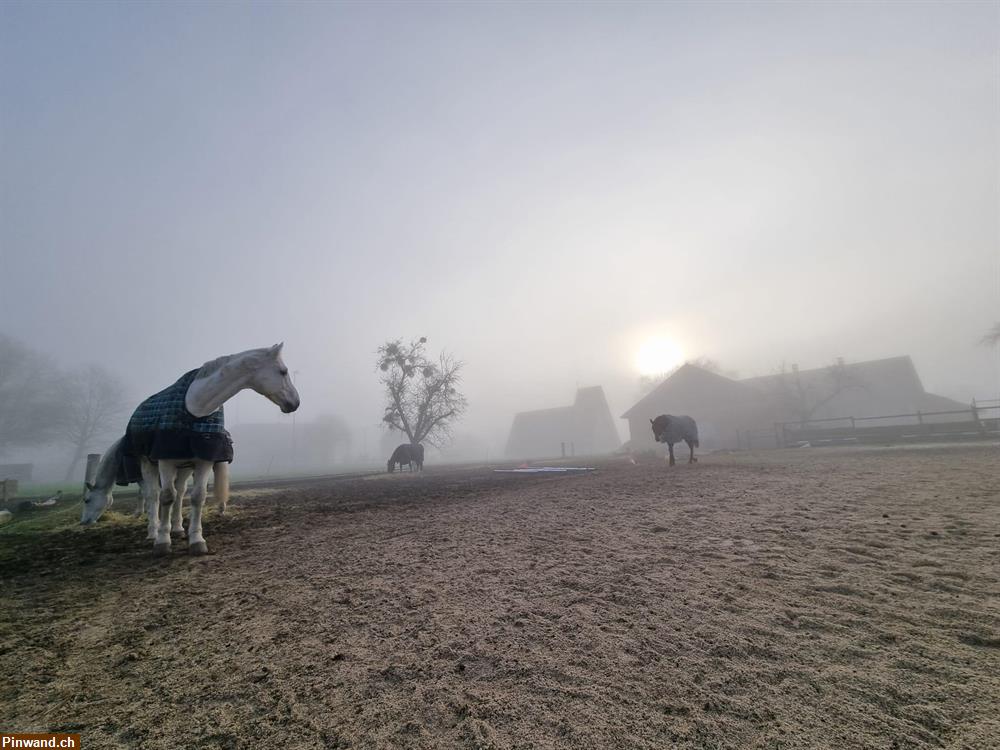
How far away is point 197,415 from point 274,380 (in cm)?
92

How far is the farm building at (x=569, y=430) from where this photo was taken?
228ft

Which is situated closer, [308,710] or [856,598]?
[308,710]

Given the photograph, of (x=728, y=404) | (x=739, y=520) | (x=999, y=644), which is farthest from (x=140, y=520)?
(x=728, y=404)

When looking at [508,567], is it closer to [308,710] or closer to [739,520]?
[308,710]

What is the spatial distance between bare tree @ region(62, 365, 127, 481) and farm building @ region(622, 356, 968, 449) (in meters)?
68.9

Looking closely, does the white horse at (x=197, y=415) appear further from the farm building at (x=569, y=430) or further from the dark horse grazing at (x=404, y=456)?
the farm building at (x=569, y=430)

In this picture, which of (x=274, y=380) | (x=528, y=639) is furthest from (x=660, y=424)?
(x=528, y=639)

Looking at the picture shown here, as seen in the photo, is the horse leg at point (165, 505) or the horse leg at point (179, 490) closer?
the horse leg at point (165, 505)

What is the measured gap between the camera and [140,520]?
7340 millimetres

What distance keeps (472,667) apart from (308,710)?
832 millimetres

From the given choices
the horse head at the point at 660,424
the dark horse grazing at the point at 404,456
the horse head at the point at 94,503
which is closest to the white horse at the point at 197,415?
A: the horse head at the point at 94,503

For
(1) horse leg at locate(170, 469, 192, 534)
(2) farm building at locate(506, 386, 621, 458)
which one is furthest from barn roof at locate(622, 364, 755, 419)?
(1) horse leg at locate(170, 469, 192, 534)

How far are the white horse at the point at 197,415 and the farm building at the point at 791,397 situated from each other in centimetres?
4202

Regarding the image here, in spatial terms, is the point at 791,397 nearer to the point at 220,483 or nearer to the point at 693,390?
the point at 693,390
